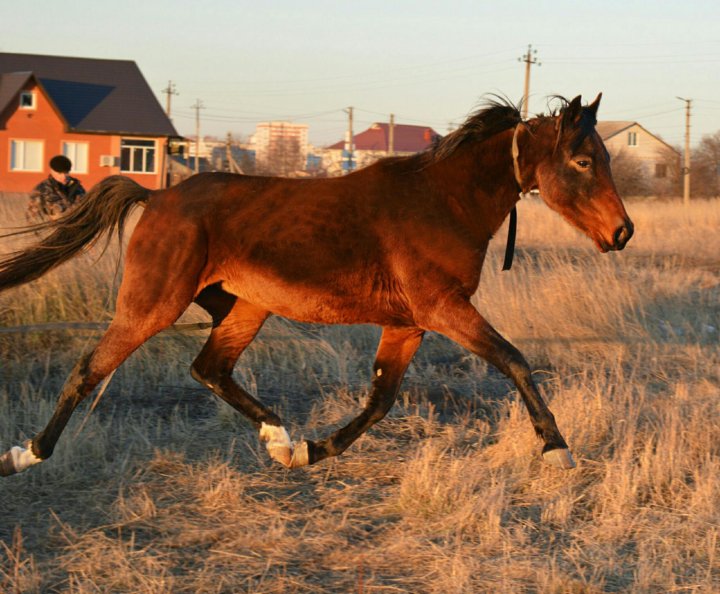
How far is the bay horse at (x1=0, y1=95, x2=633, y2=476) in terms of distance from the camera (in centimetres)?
501

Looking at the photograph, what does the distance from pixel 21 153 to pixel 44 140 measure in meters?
1.24

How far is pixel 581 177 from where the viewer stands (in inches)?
199

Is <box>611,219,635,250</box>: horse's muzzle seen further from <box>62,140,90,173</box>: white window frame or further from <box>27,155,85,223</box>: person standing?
<box>62,140,90,173</box>: white window frame

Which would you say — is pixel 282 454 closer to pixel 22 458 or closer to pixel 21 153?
pixel 22 458

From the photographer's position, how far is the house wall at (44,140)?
4606 centimetres

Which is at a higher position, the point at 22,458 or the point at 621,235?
the point at 621,235

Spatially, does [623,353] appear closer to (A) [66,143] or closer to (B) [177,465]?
(B) [177,465]

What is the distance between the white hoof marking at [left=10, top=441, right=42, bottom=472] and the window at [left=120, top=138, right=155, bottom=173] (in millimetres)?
43173

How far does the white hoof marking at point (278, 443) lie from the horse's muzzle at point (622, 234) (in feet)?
6.34

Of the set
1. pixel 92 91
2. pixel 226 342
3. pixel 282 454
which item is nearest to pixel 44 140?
pixel 92 91

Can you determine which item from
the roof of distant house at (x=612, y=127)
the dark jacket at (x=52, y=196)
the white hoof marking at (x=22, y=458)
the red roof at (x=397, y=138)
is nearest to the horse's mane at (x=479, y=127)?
the white hoof marking at (x=22, y=458)

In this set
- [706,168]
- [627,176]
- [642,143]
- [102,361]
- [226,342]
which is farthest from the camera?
[642,143]

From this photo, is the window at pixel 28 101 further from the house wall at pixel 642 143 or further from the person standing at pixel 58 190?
the house wall at pixel 642 143

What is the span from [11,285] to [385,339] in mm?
2078
